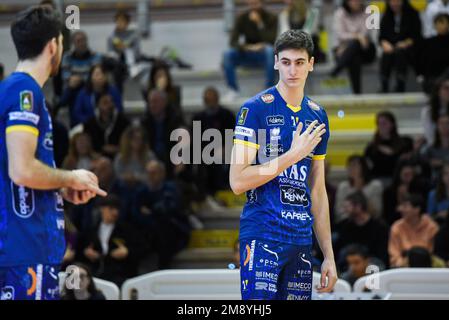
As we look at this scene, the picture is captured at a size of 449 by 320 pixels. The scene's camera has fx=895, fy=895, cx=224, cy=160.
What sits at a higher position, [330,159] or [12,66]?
[12,66]

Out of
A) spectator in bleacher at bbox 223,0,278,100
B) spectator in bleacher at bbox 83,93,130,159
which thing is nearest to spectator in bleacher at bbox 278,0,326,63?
spectator in bleacher at bbox 223,0,278,100

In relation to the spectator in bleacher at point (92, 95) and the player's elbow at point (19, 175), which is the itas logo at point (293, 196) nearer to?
the player's elbow at point (19, 175)

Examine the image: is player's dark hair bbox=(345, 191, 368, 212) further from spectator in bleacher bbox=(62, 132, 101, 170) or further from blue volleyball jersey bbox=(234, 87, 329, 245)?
blue volleyball jersey bbox=(234, 87, 329, 245)

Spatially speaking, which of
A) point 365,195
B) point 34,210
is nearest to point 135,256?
point 365,195

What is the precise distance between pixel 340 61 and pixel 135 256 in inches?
197

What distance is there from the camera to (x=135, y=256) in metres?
10.6

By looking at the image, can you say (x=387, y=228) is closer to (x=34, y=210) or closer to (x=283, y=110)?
(x=283, y=110)

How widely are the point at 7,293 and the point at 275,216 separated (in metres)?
1.67

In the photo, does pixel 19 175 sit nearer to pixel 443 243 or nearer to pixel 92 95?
pixel 443 243

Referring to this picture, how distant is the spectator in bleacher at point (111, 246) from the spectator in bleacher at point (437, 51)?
5.22 metres
